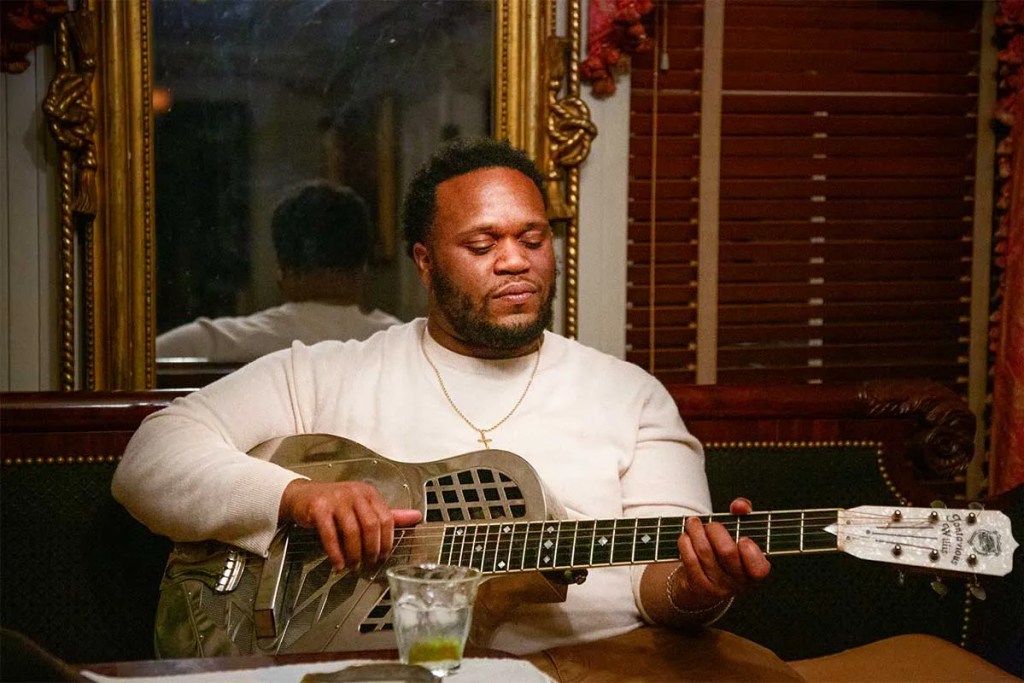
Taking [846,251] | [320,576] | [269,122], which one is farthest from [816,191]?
[320,576]

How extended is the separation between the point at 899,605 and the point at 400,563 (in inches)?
48.7

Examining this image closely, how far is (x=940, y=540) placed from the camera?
4.60ft

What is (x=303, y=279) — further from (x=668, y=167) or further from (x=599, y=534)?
(x=599, y=534)

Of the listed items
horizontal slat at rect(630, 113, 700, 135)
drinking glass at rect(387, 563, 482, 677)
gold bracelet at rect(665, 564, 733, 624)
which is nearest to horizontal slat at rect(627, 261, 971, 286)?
horizontal slat at rect(630, 113, 700, 135)

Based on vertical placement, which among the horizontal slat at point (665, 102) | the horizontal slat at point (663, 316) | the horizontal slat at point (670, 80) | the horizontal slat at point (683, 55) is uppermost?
the horizontal slat at point (683, 55)

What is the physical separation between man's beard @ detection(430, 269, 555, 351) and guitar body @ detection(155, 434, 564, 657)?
0.34 meters

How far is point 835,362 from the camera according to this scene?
3098mm

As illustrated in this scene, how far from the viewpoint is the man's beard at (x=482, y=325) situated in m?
2.10

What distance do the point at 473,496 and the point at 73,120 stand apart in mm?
1504

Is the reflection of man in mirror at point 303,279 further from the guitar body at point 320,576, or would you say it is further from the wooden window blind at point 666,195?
the guitar body at point 320,576

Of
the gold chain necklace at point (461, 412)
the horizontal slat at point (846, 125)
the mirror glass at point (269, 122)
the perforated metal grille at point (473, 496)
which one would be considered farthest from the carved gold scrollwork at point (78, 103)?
the horizontal slat at point (846, 125)

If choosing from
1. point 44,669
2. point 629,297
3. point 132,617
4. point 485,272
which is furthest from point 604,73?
point 44,669

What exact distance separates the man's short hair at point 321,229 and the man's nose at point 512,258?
707 millimetres

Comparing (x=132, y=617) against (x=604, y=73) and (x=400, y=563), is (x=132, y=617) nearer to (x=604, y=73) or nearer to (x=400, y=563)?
(x=400, y=563)
